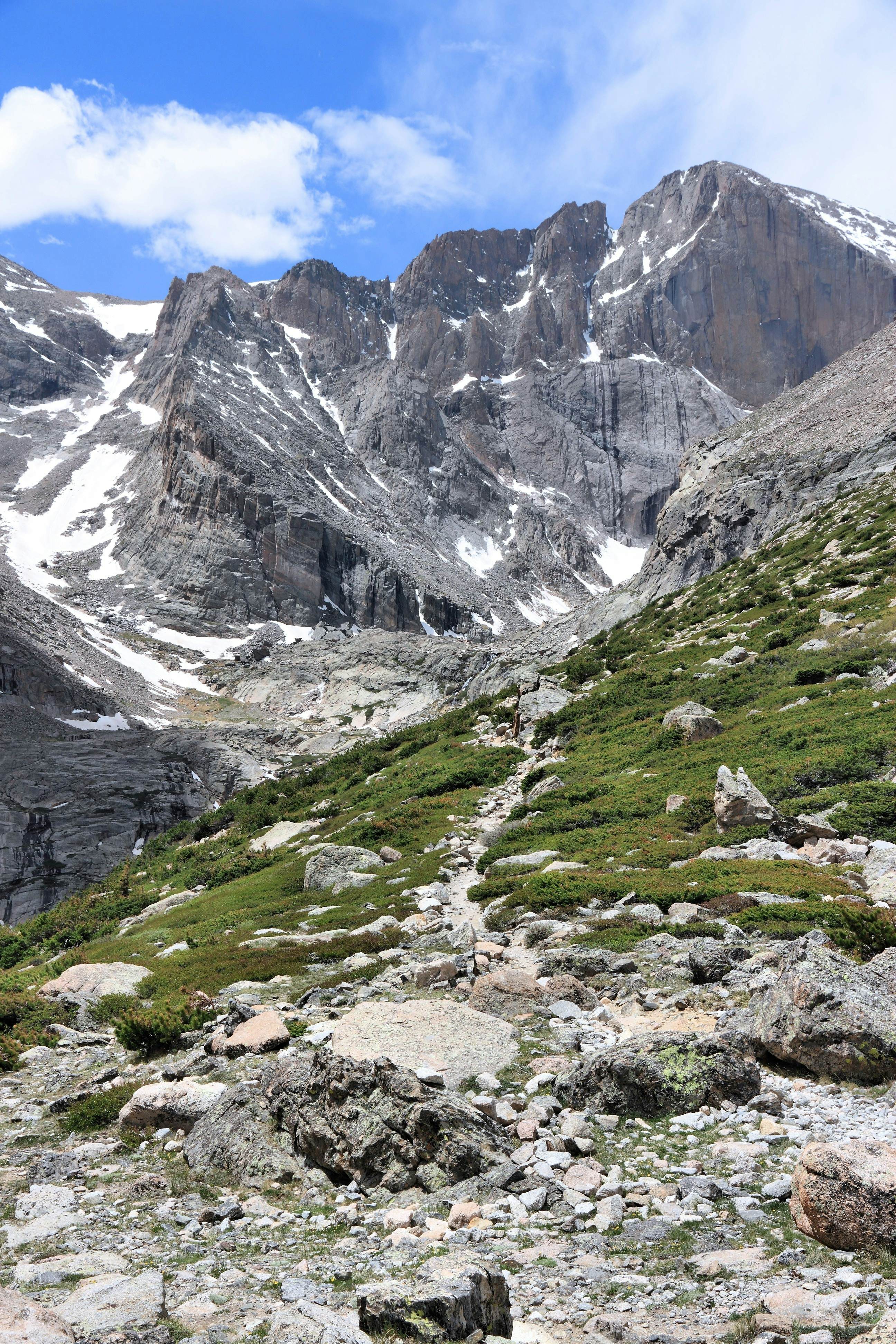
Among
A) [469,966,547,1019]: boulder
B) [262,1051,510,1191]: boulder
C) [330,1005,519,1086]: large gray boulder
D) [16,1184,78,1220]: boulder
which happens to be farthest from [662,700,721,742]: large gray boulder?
[16,1184,78,1220]: boulder

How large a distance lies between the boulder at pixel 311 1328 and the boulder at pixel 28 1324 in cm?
132

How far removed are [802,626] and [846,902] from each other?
25019mm

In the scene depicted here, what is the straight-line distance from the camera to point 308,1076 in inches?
360

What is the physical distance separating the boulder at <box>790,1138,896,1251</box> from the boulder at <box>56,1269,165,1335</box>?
193 inches

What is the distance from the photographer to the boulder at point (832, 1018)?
8227 mm

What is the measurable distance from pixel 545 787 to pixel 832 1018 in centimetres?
1952

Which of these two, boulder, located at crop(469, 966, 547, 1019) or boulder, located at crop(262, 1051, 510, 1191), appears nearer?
boulder, located at crop(262, 1051, 510, 1191)

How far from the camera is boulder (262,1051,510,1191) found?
7.83m

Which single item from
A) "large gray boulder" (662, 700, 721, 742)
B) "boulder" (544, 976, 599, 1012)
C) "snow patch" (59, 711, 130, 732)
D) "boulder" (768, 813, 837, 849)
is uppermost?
"snow patch" (59, 711, 130, 732)

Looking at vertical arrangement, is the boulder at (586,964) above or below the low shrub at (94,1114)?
above

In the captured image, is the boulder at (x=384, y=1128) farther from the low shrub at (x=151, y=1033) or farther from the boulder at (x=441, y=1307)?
the low shrub at (x=151, y=1033)

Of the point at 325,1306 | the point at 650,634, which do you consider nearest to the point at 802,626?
the point at 650,634

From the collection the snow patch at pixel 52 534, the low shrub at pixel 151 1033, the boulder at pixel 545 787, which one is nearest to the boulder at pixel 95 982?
the low shrub at pixel 151 1033

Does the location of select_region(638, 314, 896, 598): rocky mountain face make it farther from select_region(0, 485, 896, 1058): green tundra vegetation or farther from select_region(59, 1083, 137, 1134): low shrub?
select_region(59, 1083, 137, 1134): low shrub
